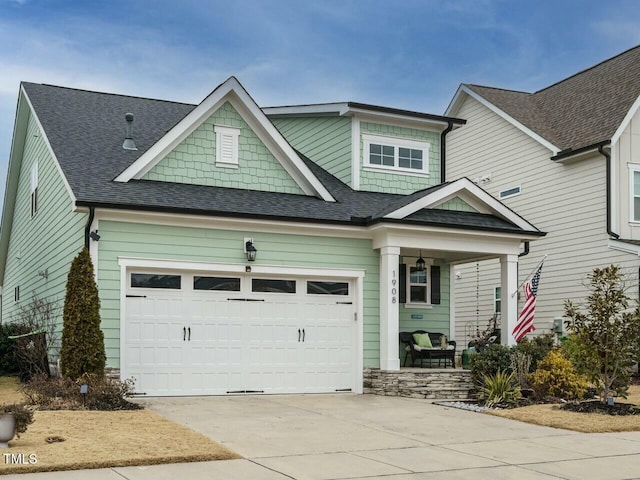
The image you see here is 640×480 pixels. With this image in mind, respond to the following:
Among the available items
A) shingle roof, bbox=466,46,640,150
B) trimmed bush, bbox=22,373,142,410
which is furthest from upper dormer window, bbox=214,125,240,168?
shingle roof, bbox=466,46,640,150

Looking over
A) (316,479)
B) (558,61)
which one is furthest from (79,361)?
(558,61)

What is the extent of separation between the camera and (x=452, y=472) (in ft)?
28.6

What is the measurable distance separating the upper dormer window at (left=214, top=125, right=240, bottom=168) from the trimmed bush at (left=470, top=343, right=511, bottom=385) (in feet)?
21.0

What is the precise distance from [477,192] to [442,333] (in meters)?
3.53

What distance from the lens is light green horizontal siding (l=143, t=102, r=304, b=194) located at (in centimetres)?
1648

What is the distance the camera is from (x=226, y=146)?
17000 millimetres

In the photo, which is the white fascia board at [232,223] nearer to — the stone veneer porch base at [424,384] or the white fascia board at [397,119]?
the stone veneer porch base at [424,384]

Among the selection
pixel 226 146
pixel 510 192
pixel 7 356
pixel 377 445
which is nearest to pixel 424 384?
pixel 377 445

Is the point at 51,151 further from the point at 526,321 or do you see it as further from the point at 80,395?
the point at 526,321

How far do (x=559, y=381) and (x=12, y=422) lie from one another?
→ 1023cm

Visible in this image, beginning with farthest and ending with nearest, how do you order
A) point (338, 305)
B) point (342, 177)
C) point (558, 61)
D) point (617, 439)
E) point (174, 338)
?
point (558, 61) → point (342, 177) → point (338, 305) → point (174, 338) → point (617, 439)

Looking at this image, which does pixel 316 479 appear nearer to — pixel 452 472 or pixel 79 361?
pixel 452 472

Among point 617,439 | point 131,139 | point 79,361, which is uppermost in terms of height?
point 131,139

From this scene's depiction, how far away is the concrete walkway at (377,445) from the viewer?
8.50 meters
